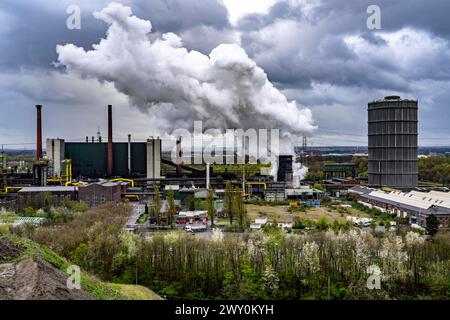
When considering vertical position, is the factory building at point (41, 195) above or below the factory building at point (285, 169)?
below

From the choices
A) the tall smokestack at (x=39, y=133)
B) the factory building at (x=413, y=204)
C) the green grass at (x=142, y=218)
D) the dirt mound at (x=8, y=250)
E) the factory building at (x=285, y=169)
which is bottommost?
the green grass at (x=142, y=218)

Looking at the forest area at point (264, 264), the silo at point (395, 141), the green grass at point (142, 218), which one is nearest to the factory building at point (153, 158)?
the green grass at point (142, 218)

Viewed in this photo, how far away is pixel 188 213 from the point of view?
27.0 metres

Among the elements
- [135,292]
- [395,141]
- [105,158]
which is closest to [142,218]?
[135,292]

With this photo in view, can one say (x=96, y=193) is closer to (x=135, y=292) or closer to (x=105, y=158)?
(x=105, y=158)

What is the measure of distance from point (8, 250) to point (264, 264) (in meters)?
7.66

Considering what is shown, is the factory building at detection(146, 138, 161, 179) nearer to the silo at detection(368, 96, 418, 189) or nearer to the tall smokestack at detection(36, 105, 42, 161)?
the tall smokestack at detection(36, 105, 42, 161)

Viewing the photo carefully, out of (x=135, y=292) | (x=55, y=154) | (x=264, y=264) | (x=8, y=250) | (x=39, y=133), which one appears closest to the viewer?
(x=8, y=250)

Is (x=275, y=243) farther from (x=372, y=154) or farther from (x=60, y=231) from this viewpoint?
(x=372, y=154)

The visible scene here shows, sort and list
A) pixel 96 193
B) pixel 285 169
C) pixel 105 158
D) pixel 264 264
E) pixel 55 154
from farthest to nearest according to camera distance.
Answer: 1. pixel 105 158
2. pixel 55 154
3. pixel 285 169
4. pixel 96 193
5. pixel 264 264

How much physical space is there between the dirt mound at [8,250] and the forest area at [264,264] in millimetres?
4959

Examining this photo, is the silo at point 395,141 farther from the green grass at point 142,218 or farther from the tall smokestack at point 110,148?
the tall smokestack at point 110,148

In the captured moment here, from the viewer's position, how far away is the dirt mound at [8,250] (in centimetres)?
949

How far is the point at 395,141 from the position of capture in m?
37.3
